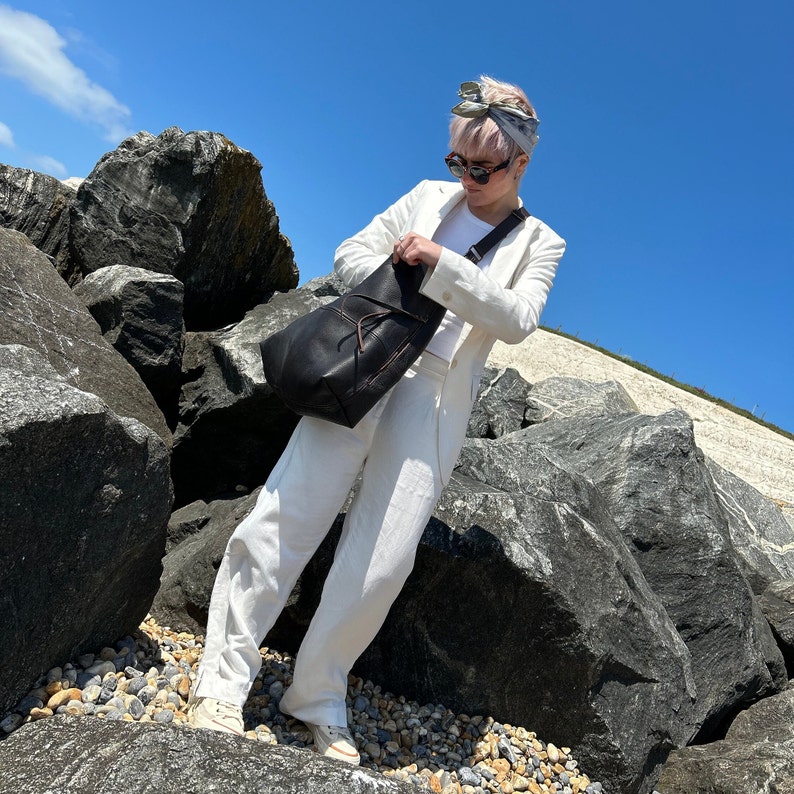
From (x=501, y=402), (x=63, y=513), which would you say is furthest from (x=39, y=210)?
(x=501, y=402)

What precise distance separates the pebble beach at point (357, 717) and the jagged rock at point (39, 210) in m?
4.52


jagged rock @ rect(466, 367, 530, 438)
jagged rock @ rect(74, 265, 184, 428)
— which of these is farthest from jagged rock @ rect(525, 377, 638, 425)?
jagged rock @ rect(74, 265, 184, 428)

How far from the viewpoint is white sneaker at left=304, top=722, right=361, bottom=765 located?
3.49m

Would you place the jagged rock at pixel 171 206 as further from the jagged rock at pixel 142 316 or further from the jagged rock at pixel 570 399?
the jagged rock at pixel 570 399

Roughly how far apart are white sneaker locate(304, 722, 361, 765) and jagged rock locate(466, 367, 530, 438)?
6.58 m

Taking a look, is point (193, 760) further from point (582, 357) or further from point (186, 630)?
Answer: point (582, 357)

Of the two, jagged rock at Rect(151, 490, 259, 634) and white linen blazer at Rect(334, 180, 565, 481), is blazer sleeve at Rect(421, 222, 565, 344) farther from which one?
jagged rock at Rect(151, 490, 259, 634)

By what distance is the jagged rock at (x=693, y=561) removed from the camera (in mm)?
5707

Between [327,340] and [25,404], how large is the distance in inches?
48.6

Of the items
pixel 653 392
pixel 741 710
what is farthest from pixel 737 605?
pixel 653 392

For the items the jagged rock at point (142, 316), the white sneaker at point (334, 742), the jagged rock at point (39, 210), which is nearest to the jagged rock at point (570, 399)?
the jagged rock at point (142, 316)

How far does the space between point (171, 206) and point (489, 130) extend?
4.43 m

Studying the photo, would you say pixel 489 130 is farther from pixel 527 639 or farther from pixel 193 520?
pixel 193 520

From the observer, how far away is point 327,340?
338cm
